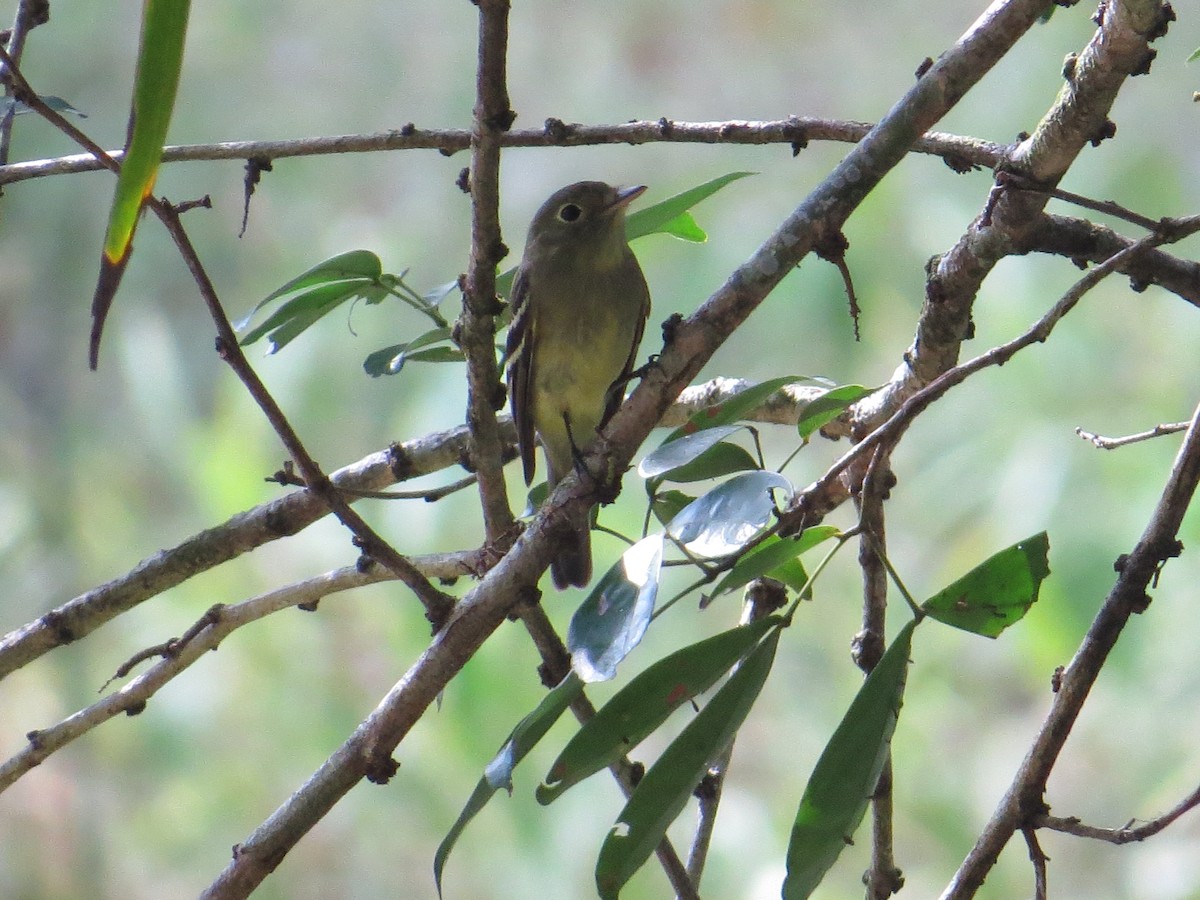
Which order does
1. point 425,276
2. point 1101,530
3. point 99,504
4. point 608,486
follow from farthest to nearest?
point 99,504, point 425,276, point 1101,530, point 608,486

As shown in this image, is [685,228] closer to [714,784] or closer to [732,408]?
[732,408]

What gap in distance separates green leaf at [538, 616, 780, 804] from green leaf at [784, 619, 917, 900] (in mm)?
126

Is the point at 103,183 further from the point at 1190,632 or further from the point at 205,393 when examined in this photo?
the point at 1190,632

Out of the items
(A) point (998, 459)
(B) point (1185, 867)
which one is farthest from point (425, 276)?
(B) point (1185, 867)

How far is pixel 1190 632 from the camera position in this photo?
15.1ft

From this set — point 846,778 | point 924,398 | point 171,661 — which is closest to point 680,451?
point 924,398

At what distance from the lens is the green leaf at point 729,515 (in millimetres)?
1218

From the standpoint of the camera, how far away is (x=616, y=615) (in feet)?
4.11

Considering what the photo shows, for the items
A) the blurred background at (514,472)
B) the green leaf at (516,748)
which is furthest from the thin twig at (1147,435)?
the blurred background at (514,472)

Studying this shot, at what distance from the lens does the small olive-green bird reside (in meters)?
2.71

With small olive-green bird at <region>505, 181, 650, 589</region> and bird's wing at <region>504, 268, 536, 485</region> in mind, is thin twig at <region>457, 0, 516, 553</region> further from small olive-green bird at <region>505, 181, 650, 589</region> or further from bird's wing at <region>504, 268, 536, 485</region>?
small olive-green bird at <region>505, 181, 650, 589</region>

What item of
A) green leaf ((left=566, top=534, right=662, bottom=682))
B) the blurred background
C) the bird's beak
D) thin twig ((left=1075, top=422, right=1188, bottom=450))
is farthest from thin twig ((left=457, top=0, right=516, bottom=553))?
the blurred background

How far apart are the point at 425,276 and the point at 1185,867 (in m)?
4.50

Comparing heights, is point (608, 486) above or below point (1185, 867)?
below
